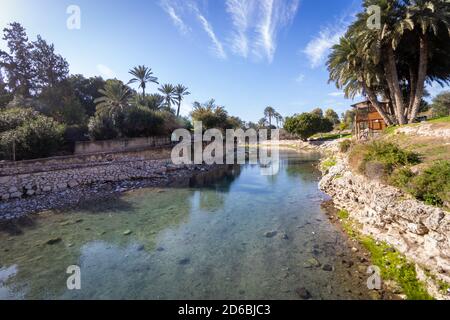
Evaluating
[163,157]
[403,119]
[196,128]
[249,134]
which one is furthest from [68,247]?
[249,134]

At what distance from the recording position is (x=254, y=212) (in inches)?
475

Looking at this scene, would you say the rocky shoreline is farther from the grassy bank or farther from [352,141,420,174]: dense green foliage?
the grassy bank

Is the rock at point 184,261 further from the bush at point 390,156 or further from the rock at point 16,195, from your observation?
the rock at point 16,195

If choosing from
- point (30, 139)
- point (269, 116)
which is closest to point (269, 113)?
point (269, 116)

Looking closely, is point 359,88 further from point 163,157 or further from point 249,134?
point 249,134

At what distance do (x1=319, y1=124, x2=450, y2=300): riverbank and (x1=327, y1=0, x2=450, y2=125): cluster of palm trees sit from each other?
11397mm

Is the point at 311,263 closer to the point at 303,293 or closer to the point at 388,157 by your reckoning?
the point at 303,293

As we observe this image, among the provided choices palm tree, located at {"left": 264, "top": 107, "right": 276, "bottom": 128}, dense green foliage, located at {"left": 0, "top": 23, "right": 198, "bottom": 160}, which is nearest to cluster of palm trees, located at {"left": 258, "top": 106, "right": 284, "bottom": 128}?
palm tree, located at {"left": 264, "top": 107, "right": 276, "bottom": 128}

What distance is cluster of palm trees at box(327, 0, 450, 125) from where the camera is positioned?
1753cm

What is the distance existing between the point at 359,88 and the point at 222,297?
28.9 meters

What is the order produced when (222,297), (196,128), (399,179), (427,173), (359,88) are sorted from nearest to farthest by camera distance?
(222,297) → (427,173) → (399,179) → (359,88) → (196,128)
